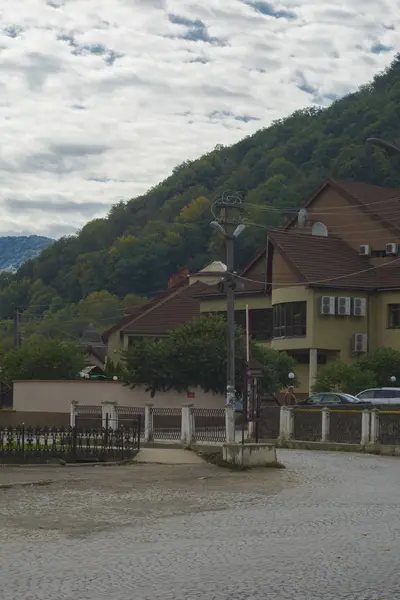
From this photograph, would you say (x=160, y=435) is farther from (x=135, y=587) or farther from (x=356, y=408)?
(x=135, y=587)

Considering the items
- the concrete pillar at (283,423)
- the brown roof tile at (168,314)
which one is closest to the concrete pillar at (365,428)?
the concrete pillar at (283,423)

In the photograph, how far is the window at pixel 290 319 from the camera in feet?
205

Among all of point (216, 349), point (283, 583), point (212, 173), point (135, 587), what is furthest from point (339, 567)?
point (212, 173)

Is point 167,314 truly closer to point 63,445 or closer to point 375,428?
→ point 375,428

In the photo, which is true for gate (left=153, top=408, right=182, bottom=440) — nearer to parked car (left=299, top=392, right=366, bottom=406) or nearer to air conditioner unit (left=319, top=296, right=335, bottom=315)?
parked car (left=299, top=392, right=366, bottom=406)

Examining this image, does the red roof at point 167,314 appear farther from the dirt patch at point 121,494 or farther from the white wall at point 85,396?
the dirt patch at point 121,494

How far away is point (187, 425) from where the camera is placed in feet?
117

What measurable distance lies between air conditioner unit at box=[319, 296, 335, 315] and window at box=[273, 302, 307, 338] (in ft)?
3.23

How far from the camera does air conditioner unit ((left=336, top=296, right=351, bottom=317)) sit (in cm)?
6244

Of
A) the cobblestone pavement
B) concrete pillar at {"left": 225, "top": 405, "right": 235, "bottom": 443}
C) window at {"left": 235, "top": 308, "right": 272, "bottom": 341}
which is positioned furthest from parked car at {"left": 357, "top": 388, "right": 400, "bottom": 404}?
window at {"left": 235, "top": 308, "right": 272, "bottom": 341}

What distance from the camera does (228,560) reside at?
39.1ft

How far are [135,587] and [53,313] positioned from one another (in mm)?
143979

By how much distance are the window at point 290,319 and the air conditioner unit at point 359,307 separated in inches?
119

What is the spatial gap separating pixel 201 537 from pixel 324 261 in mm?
51894
